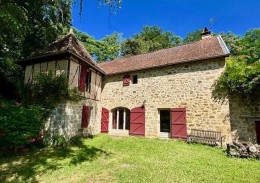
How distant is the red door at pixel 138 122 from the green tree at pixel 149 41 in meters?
13.2

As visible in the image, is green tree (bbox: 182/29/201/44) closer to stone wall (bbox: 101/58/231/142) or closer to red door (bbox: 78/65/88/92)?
stone wall (bbox: 101/58/231/142)

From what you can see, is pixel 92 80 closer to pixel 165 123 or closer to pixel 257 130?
pixel 165 123

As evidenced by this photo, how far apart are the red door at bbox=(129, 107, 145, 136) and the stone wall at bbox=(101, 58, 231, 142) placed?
0.27 meters

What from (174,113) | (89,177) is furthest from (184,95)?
(89,177)

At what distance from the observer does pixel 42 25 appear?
12.6m

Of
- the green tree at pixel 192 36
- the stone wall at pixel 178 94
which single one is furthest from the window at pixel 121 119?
the green tree at pixel 192 36

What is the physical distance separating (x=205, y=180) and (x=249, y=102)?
622 centimetres

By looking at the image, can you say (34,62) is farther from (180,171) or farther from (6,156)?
(180,171)

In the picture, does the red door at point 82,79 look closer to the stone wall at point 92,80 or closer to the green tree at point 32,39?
the stone wall at point 92,80

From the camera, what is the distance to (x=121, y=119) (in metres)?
13.0

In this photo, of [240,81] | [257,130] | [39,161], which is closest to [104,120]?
[39,161]

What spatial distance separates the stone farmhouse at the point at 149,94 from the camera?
9008mm

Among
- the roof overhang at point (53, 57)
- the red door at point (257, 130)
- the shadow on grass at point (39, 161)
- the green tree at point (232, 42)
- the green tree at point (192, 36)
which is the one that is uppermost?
the green tree at point (192, 36)

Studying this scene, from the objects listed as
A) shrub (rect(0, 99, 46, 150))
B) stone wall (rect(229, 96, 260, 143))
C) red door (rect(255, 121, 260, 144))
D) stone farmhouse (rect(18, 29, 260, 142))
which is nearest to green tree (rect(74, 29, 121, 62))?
stone farmhouse (rect(18, 29, 260, 142))
